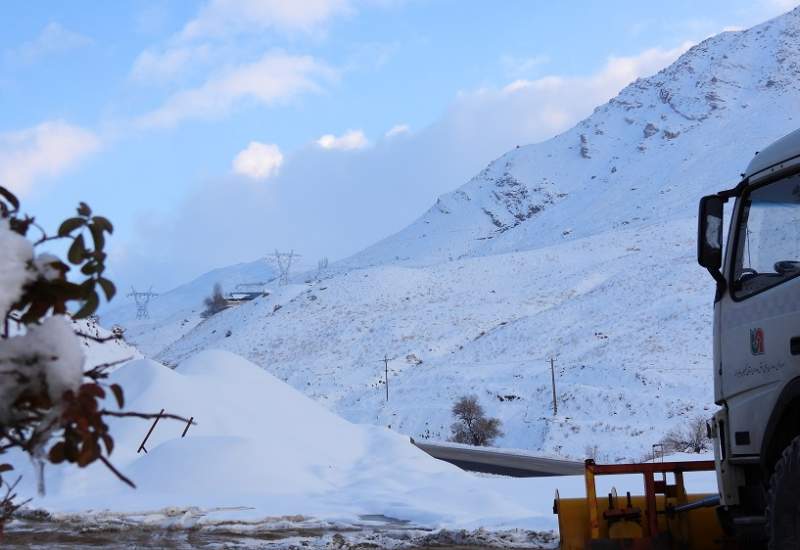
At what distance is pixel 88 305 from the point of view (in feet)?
7.06

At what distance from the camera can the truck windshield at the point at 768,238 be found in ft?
19.2

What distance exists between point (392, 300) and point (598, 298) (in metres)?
25.1

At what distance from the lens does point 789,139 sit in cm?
612

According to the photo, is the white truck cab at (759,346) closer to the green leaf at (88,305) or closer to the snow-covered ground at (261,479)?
the green leaf at (88,305)

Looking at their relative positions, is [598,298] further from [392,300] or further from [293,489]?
[293,489]

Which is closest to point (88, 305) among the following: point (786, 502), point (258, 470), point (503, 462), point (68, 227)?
point (68, 227)

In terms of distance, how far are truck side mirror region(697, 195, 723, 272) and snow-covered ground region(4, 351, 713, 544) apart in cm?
652

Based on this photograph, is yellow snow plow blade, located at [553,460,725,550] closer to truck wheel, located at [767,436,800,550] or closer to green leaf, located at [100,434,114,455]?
truck wheel, located at [767,436,800,550]

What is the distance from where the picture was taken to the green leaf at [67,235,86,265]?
7.17ft

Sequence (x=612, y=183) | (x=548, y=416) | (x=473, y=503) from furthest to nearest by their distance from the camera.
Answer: (x=612, y=183)
(x=548, y=416)
(x=473, y=503)

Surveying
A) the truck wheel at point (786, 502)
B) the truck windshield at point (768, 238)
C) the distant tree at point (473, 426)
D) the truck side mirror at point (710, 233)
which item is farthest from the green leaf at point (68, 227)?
the distant tree at point (473, 426)

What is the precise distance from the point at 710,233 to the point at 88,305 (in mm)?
5042

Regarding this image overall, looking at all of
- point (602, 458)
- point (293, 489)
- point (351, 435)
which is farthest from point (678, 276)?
point (293, 489)

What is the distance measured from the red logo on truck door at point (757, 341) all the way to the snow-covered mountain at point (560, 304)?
30573 mm
